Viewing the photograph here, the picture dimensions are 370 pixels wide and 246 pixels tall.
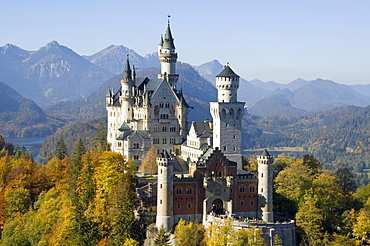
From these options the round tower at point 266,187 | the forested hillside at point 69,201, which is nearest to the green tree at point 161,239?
the forested hillside at point 69,201

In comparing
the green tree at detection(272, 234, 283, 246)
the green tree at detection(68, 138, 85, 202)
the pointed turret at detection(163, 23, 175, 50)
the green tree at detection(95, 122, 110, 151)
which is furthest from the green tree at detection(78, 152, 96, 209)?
the pointed turret at detection(163, 23, 175, 50)

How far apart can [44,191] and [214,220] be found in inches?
1472

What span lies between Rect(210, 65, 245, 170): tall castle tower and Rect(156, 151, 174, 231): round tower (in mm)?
15607

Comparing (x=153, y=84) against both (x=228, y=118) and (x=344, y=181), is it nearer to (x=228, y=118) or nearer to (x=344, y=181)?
(x=228, y=118)

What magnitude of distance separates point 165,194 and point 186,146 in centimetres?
2639

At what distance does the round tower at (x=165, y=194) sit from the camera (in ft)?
268

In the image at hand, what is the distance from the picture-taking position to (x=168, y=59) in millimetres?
120812

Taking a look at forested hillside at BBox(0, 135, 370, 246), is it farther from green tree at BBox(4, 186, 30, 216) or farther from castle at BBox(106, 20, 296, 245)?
castle at BBox(106, 20, 296, 245)

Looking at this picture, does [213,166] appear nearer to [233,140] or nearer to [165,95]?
[233,140]

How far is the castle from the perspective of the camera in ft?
275

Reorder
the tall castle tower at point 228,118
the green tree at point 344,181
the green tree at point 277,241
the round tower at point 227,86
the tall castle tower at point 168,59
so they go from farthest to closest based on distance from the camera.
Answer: the tall castle tower at point 168,59
the green tree at point 344,181
the round tower at point 227,86
the tall castle tower at point 228,118
the green tree at point 277,241

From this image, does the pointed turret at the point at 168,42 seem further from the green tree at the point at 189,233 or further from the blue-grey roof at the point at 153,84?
the green tree at the point at 189,233

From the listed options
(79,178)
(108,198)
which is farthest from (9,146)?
(108,198)

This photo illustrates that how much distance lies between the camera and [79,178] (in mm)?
96000
